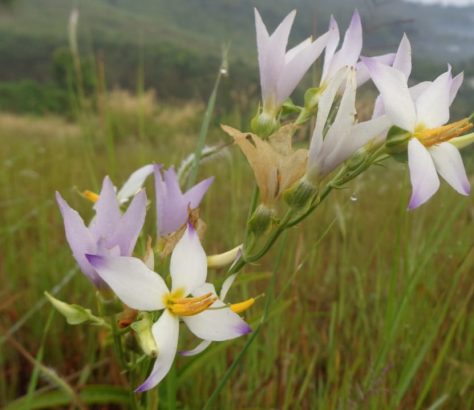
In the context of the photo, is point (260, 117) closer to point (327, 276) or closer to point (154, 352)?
point (154, 352)

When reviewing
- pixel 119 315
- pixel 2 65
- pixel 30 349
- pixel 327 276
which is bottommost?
pixel 2 65

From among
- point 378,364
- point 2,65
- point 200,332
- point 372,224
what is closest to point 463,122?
point 200,332

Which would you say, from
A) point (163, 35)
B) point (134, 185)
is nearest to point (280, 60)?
point (134, 185)

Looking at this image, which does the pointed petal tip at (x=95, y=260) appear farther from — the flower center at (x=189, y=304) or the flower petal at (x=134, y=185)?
the flower petal at (x=134, y=185)

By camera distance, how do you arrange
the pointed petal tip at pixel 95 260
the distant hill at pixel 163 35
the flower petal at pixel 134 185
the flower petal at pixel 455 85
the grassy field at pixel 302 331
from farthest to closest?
the distant hill at pixel 163 35 → the grassy field at pixel 302 331 → the flower petal at pixel 134 185 → the flower petal at pixel 455 85 → the pointed petal tip at pixel 95 260

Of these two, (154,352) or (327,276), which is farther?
(327,276)

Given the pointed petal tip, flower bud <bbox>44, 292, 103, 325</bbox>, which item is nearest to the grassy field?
flower bud <bbox>44, 292, 103, 325</bbox>

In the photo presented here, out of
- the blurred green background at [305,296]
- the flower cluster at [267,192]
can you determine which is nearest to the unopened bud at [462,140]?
the flower cluster at [267,192]

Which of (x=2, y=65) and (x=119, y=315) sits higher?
(x=119, y=315)
